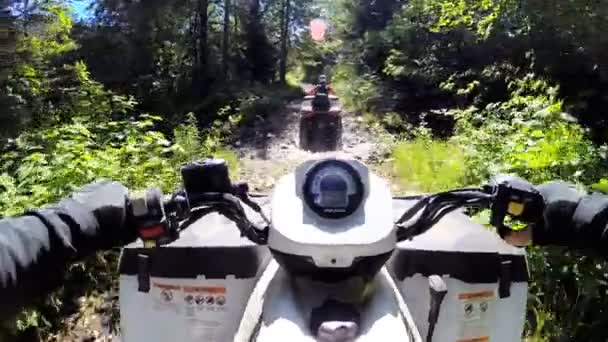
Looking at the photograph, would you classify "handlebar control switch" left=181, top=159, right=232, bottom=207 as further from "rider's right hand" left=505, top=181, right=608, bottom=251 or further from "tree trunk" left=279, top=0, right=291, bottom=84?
"tree trunk" left=279, top=0, right=291, bottom=84

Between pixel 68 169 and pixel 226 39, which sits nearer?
pixel 68 169

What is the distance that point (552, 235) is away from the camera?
1.64m

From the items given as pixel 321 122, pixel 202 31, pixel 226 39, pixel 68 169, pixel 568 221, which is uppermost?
pixel 202 31

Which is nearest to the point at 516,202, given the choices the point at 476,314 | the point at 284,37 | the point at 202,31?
the point at 476,314

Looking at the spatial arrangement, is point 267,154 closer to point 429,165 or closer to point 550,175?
point 429,165

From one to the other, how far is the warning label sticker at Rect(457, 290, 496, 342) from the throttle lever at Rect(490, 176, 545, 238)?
574 millimetres

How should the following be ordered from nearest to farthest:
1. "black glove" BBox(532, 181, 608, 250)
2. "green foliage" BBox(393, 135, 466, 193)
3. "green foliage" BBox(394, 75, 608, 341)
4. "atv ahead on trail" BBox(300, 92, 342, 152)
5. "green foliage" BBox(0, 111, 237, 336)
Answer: "black glove" BBox(532, 181, 608, 250)
"green foliage" BBox(394, 75, 608, 341)
"green foliage" BBox(0, 111, 237, 336)
"atv ahead on trail" BBox(300, 92, 342, 152)
"green foliage" BBox(393, 135, 466, 193)

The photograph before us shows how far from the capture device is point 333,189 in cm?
Result: 146

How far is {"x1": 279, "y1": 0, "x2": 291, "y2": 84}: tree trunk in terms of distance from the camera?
87.5ft

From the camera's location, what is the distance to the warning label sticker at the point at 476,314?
83.6 inches

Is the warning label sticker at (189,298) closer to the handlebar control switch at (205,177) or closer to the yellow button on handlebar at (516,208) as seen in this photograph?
the handlebar control switch at (205,177)

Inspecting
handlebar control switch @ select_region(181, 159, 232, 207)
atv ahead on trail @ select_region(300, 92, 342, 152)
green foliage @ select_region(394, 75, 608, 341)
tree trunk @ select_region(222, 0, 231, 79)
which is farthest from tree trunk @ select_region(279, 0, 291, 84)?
handlebar control switch @ select_region(181, 159, 232, 207)

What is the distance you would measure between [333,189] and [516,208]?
0.49 metres

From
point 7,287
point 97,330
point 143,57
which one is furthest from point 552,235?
point 143,57
